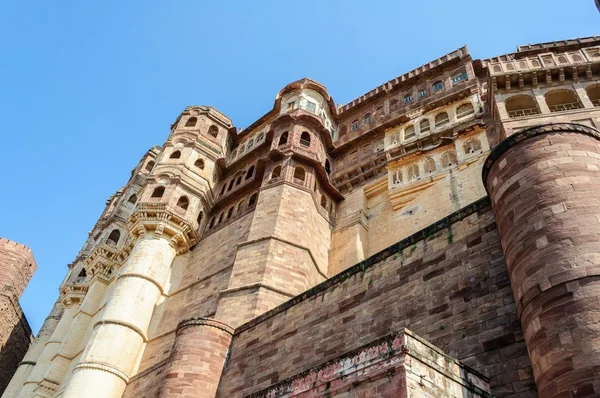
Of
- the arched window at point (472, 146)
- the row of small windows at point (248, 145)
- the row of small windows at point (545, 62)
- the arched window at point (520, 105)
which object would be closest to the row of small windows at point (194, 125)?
the row of small windows at point (248, 145)

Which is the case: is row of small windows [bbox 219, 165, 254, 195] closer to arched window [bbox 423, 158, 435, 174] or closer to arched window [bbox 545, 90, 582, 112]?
arched window [bbox 423, 158, 435, 174]

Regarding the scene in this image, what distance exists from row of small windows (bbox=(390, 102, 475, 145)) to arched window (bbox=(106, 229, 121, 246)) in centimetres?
1327

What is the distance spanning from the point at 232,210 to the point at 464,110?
8957 millimetres

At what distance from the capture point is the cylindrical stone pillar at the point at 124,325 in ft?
45.1

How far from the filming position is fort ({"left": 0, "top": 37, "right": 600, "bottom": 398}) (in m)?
5.62

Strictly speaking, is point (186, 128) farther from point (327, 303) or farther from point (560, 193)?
point (560, 193)

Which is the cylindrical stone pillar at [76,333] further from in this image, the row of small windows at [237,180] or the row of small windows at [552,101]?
the row of small windows at [552,101]

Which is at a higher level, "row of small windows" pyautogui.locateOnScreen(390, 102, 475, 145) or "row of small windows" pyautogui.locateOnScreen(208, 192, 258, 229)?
"row of small windows" pyautogui.locateOnScreen(390, 102, 475, 145)

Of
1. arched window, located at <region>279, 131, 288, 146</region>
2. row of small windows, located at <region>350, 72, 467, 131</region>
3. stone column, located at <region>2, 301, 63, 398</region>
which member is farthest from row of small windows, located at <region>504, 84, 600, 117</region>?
stone column, located at <region>2, 301, 63, 398</region>

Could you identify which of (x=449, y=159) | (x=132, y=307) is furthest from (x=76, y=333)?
(x=449, y=159)

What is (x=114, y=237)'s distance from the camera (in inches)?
934

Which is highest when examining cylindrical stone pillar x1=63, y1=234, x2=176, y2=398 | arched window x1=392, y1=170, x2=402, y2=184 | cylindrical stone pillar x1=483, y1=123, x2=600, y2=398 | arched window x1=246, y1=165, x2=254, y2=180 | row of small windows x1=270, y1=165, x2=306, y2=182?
arched window x1=246, y1=165, x2=254, y2=180

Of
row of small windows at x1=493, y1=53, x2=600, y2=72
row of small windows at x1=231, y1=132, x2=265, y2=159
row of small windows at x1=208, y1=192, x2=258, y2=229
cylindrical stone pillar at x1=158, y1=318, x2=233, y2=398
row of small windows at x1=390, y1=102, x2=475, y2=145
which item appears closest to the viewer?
cylindrical stone pillar at x1=158, y1=318, x2=233, y2=398

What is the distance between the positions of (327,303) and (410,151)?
897cm
